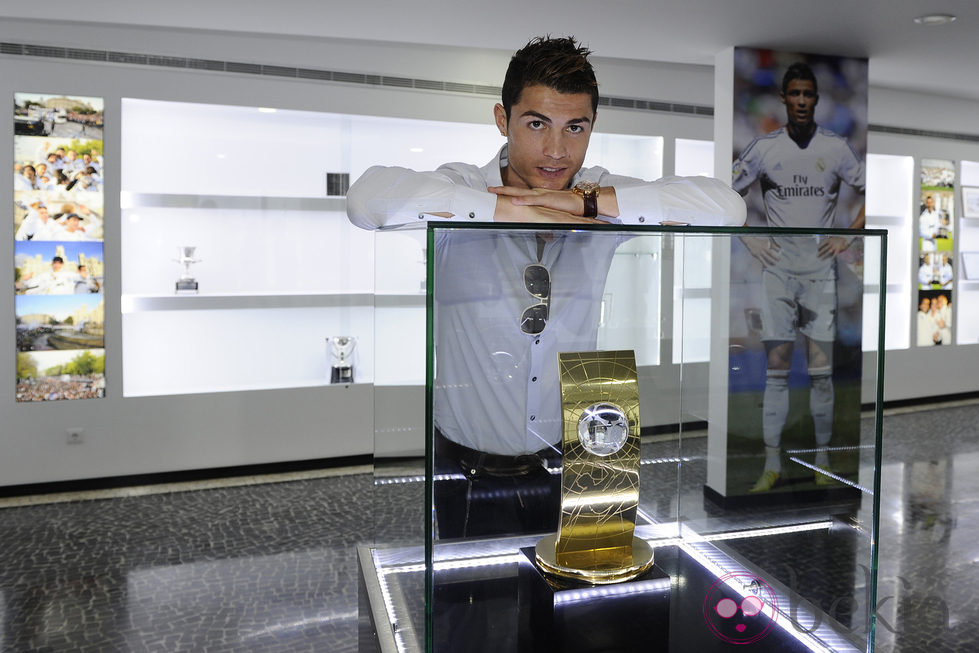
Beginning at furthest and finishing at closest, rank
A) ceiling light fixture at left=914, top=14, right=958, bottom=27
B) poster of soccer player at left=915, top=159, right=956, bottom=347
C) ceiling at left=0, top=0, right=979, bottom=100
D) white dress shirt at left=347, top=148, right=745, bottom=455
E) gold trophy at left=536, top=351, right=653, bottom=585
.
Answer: poster of soccer player at left=915, top=159, right=956, bottom=347, ceiling light fixture at left=914, top=14, right=958, bottom=27, ceiling at left=0, top=0, right=979, bottom=100, gold trophy at left=536, top=351, right=653, bottom=585, white dress shirt at left=347, top=148, right=745, bottom=455

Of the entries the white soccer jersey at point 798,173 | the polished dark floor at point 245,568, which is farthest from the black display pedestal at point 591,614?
the white soccer jersey at point 798,173

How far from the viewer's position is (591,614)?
963 mm

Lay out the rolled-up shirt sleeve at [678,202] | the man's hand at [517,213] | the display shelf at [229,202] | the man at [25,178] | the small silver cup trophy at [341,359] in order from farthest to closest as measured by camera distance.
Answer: the small silver cup trophy at [341,359]
the display shelf at [229,202]
the man at [25,178]
the rolled-up shirt sleeve at [678,202]
the man's hand at [517,213]

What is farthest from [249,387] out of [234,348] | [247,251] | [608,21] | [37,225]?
[608,21]

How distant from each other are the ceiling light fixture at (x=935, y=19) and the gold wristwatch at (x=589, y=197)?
3.17 m

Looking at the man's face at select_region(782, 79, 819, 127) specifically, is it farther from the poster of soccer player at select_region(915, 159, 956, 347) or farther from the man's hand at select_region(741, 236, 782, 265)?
the man's hand at select_region(741, 236, 782, 265)

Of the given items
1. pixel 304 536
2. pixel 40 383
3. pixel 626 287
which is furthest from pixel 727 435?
pixel 40 383

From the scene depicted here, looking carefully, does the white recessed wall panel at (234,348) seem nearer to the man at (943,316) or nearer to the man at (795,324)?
the man at (795,324)

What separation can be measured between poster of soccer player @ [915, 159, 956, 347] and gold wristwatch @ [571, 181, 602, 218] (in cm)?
620

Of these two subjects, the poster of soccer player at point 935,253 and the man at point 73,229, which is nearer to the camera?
the man at point 73,229

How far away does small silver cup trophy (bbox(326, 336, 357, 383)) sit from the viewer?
475 centimetres

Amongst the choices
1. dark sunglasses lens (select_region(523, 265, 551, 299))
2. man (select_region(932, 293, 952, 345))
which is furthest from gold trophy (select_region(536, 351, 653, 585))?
man (select_region(932, 293, 952, 345))

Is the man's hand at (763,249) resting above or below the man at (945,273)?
below

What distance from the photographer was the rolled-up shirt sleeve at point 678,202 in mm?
1437
